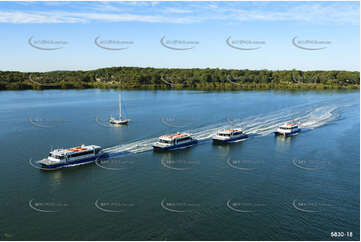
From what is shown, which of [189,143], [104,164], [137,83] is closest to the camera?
[104,164]

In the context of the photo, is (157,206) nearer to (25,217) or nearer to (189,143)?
(25,217)

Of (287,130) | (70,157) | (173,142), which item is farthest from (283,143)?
(70,157)

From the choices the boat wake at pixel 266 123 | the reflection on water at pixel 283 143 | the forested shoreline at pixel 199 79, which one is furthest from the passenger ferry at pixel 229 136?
the forested shoreline at pixel 199 79

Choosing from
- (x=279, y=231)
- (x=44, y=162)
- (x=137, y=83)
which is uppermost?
(x=137, y=83)

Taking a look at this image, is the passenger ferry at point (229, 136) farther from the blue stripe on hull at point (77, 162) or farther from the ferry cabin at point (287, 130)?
the blue stripe on hull at point (77, 162)

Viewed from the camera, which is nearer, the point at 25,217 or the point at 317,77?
the point at 25,217

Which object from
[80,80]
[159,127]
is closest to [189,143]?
[159,127]

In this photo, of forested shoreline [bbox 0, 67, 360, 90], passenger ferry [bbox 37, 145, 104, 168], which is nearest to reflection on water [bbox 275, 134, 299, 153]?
passenger ferry [bbox 37, 145, 104, 168]

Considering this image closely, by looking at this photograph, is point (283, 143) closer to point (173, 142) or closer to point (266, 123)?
point (266, 123)
